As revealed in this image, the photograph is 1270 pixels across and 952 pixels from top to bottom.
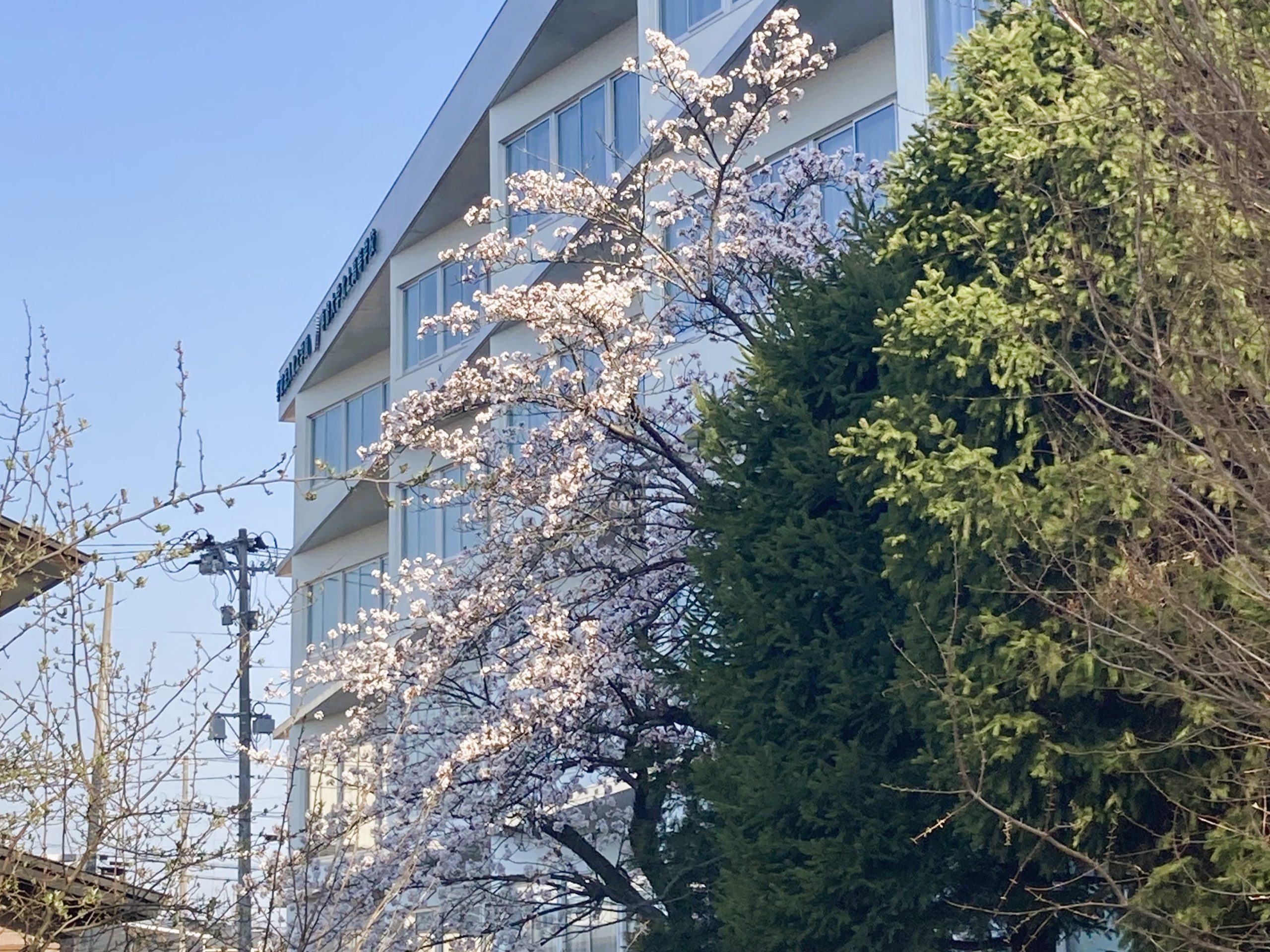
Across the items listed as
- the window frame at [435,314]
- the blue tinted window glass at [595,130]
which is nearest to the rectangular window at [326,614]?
the window frame at [435,314]

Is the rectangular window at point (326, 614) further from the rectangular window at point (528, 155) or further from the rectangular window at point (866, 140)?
the rectangular window at point (866, 140)

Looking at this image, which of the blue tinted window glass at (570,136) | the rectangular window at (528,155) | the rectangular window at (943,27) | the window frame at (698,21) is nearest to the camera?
the rectangular window at (943,27)

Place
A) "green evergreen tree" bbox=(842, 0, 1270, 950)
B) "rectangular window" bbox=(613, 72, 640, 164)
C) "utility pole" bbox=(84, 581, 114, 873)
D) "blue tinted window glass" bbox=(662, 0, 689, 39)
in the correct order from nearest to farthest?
"utility pole" bbox=(84, 581, 114, 873), "green evergreen tree" bbox=(842, 0, 1270, 950), "blue tinted window glass" bbox=(662, 0, 689, 39), "rectangular window" bbox=(613, 72, 640, 164)

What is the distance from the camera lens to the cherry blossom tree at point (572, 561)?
14.4m

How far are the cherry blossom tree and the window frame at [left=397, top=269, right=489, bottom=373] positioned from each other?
11906 mm

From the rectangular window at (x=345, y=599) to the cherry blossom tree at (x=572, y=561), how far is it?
1623 centimetres

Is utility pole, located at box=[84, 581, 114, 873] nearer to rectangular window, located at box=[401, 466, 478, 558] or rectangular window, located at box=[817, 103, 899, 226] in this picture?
rectangular window, located at box=[817, 103, 899, 226]

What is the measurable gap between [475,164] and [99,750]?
23.8m

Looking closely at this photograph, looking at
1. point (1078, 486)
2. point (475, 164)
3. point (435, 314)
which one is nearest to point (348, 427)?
point (435, 314)

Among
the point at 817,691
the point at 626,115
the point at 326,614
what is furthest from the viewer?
the point at 326,614

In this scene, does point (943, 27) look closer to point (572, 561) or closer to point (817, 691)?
point (572, 561)

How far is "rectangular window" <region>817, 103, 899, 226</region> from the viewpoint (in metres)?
18.8

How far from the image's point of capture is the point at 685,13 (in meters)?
21.9

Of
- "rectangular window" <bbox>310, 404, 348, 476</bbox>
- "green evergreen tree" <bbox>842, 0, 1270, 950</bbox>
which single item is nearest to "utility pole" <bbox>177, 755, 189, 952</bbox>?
"green evergreen tree" <bbox>842, 0, 1270, 950</bbox>
